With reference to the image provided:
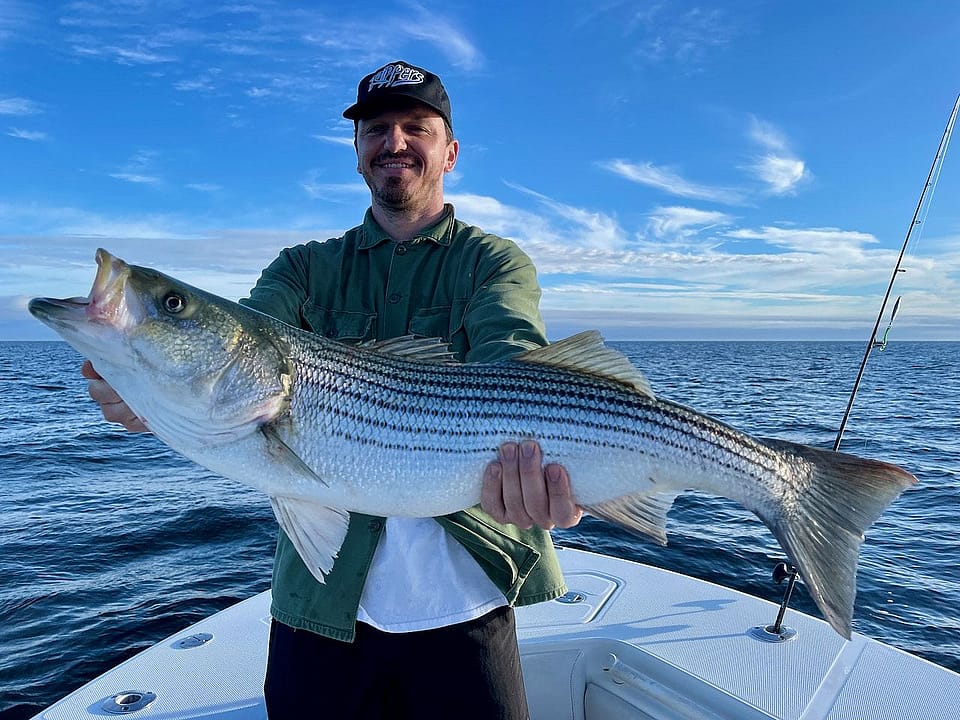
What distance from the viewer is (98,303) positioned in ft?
10.8

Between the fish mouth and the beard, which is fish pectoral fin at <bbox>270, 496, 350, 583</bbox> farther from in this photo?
the beard

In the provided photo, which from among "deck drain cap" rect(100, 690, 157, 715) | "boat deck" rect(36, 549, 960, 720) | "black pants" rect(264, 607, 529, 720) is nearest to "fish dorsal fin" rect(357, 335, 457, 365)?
"black pants" rect(264, 607, 529, 720)

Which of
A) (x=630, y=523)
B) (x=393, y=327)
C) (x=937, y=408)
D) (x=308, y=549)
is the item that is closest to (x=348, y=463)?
(x=308, y=549)

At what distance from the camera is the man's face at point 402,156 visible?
14.2ft

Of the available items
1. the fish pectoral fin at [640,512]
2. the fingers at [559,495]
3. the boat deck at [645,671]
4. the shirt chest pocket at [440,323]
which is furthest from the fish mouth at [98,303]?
the boat deck at [645,671]

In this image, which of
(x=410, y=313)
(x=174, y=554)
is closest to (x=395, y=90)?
(x=410, y=313)

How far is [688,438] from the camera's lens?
3715mm

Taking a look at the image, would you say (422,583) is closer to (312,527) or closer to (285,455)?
(312,527)

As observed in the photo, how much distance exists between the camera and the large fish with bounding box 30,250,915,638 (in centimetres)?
344

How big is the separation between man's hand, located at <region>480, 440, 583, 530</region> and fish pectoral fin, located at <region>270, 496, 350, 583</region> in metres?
0.79

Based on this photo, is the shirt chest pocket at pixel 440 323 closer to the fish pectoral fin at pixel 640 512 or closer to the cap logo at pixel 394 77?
the fish pectoral fin at pixel 640 512

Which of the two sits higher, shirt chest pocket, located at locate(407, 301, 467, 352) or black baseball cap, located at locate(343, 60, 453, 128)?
black baseball cap, located at locate(343, 60, 453, 128)

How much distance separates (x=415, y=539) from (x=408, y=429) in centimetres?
63

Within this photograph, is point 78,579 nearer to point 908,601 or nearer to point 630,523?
point 630,523
